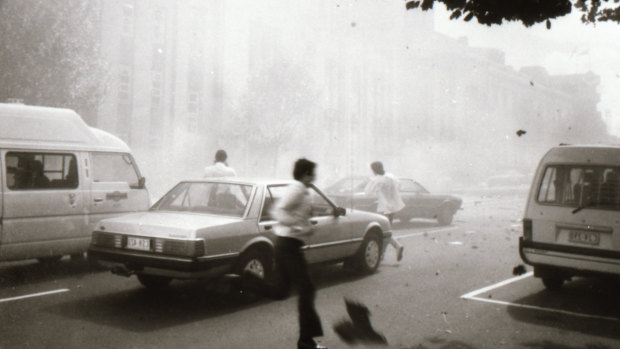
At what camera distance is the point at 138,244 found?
5695 millimetres

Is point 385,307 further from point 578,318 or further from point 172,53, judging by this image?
point 172,53

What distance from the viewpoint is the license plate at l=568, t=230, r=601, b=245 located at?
6105 mm

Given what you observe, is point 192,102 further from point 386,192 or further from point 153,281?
A: point 153,281

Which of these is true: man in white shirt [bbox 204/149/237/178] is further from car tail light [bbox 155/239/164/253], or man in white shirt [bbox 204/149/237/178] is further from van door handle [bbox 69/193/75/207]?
car tail light [bbox 155/239/164/253]

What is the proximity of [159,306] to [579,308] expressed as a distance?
464 centimetres

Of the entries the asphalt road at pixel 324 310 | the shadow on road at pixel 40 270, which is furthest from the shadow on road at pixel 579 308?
the shadow on road at pixel 40 270

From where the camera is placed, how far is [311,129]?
101ft

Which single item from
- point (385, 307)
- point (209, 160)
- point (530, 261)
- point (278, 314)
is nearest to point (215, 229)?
point (278, 314)

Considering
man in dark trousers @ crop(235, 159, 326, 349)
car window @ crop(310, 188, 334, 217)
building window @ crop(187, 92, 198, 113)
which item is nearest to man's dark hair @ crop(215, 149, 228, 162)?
car window @ crop(310, 188, 334, 217)

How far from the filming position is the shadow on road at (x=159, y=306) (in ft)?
17.2

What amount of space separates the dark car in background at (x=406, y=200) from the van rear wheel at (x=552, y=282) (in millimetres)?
5868

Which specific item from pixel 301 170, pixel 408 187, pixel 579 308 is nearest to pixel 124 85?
pixel 408 187

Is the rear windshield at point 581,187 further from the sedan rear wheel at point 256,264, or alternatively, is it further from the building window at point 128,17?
the building window at point 128,17

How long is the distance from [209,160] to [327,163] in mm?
9085
